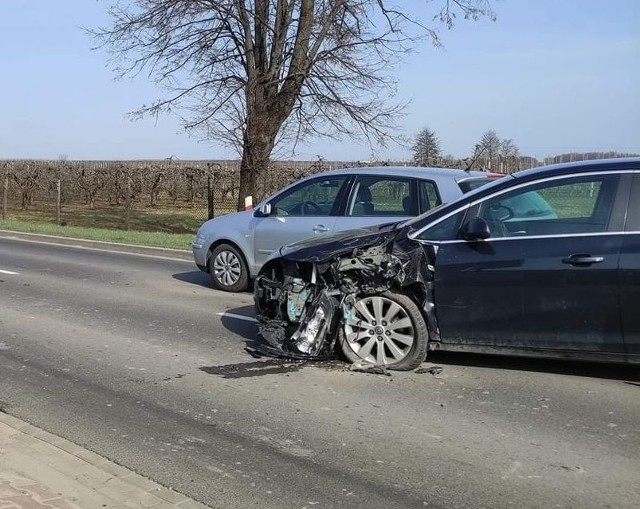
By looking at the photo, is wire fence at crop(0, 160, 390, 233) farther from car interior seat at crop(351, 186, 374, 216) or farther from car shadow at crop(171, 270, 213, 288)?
car interior seat at crop(351, 186, 374, 216)

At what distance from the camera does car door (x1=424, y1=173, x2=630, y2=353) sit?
18.3 ft

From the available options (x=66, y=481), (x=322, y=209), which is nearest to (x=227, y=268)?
(x=322, y=209)

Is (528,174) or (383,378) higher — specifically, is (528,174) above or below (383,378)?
above

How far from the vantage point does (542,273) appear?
224 inches

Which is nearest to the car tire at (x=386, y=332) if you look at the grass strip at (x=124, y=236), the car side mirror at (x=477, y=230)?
the car side mirror at (x=477, y=230)

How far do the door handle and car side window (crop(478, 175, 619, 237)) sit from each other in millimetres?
224

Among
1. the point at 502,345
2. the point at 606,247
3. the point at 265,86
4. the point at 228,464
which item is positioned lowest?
the point at 228,464

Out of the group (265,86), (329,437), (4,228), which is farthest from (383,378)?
(4,228)

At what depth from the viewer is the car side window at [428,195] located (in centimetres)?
845

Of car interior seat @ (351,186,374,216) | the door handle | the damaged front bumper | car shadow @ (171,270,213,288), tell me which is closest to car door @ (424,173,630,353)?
the door handle

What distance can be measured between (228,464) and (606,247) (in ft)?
10.5

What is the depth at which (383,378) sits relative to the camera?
6125 millimetres

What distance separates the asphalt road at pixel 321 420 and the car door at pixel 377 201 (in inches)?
73.9

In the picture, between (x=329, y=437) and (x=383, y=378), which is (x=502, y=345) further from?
(x=329, y=437)
